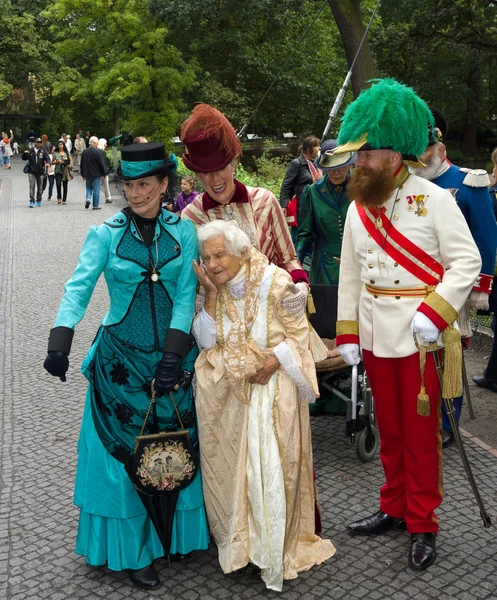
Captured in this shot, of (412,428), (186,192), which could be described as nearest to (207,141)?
(412,428)

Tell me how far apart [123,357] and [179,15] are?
2472cm

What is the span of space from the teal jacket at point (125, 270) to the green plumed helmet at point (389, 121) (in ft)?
2.86

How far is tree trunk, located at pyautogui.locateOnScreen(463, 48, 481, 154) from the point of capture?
30.8 m

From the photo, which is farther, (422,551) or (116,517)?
(422,551)

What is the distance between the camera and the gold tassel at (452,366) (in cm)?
358

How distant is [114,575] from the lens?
3.76 meters

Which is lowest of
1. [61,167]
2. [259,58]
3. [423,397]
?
[61,167]

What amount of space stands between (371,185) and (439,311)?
2.11 feet

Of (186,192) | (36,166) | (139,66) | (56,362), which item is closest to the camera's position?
(56,362)

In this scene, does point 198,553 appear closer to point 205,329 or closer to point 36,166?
point 205,329

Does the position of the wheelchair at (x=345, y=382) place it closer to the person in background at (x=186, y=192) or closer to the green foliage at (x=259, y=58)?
the person in background at (x=186, y=192)

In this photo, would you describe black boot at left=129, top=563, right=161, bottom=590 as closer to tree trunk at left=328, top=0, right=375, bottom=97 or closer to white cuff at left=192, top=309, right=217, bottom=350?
white cuff at left=192, top=309, right=217, bottom=350

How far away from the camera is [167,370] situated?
3447 millimetres

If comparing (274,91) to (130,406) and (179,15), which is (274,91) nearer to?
(179,15)
